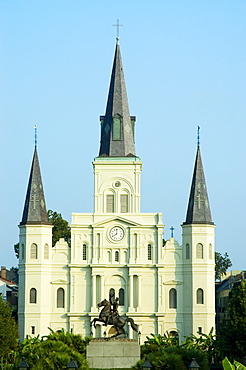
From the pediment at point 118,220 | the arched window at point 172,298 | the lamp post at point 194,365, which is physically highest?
the pediment at point 118,220

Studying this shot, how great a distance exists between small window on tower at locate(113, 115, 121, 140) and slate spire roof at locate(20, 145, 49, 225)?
31.3 ft

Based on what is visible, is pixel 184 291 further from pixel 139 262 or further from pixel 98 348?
pixel 98 348

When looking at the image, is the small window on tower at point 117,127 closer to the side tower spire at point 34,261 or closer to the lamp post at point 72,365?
the side tower spire at point 34,261

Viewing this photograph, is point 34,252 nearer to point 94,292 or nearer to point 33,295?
point 33,295

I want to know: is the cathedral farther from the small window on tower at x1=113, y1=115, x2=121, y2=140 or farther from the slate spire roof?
the small window on tower at x1=113, y1=115, x2=121, y2=140

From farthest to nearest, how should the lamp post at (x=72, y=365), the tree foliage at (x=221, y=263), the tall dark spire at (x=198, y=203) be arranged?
the tree foliage at (x=221, y=263) < the tall dark spire at (x=198, y=203) < the lamp post at (x=72, y=365)

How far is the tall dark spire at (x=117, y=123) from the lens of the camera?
4409 inches

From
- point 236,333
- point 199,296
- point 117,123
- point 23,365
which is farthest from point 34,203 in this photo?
point 23,365

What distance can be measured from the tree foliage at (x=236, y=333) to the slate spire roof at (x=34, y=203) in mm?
31980

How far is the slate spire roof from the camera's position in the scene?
10888 cm

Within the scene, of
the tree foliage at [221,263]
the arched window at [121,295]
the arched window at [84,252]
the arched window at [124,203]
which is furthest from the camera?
the tree foliage at [221,263]

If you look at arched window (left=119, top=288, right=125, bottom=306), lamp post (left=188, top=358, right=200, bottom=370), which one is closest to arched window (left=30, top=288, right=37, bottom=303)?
arched window (left=119, top=288, right=125, bottom=306)

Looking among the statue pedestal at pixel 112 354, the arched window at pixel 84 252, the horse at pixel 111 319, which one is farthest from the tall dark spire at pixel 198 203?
the statue pedestal at pixel 112 354

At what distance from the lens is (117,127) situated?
112312 millimetres
